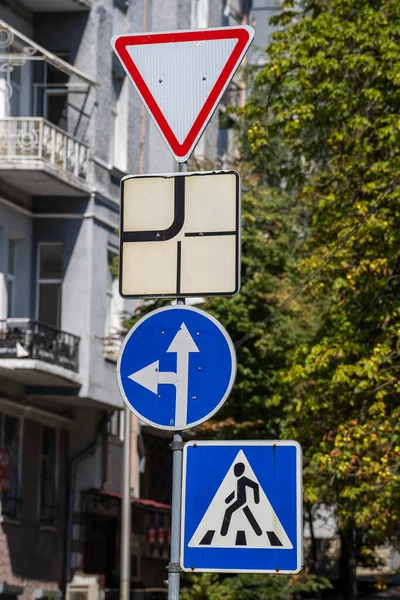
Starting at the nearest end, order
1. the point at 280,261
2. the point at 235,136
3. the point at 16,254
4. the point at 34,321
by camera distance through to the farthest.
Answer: the point at 34,321
the point at 16,254
the point at 280,261
the point at 235,136

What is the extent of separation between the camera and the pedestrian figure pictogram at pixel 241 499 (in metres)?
6.10

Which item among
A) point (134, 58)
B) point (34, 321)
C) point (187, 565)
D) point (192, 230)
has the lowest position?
point (187, 565)

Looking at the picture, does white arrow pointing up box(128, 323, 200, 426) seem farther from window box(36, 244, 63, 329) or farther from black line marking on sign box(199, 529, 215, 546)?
window box(36, 244, 63, 329)

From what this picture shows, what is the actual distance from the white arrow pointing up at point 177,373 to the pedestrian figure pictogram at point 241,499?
0.38 metres

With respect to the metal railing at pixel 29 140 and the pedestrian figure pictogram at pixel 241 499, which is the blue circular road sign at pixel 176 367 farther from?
the metal railing at pixel 29 140

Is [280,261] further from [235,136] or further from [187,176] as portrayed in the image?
[187,176]

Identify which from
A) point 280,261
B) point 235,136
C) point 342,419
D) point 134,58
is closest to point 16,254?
point 280,261

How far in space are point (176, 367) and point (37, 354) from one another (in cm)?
1918

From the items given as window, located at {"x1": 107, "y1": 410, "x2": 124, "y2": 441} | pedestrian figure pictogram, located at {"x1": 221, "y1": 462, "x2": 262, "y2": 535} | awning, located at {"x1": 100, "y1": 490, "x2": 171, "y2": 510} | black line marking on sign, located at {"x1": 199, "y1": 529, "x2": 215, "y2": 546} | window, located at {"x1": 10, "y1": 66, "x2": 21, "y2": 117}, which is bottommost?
black line marking on sign, located at {"x1": 199, "y1": 529, "x2": 215, "y2": 546}

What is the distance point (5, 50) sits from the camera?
26.8 meters

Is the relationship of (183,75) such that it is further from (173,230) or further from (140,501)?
(140,501)

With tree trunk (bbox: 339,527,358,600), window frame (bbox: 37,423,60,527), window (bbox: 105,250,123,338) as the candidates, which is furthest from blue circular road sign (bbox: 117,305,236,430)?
tree trunk (bbox: 339,527,358,600)

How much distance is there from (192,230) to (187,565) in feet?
4.70

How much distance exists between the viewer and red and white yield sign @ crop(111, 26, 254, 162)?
677 centimetres
